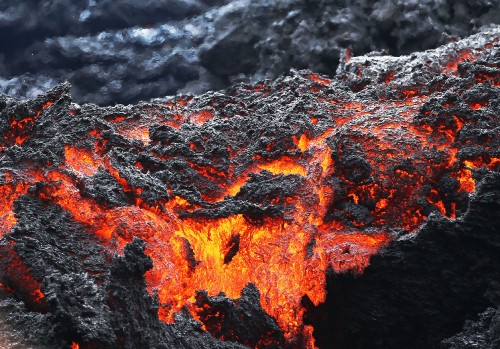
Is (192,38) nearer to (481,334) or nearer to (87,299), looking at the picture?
(87,299)

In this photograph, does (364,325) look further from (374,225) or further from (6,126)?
(6,126)

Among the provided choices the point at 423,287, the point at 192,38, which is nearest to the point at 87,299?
the point at 423,287

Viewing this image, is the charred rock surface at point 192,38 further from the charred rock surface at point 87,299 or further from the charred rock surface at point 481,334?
the charred rock surface at point 481,334

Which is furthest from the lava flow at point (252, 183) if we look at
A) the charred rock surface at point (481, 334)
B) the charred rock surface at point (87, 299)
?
the charred rock surface at point (481, 334)

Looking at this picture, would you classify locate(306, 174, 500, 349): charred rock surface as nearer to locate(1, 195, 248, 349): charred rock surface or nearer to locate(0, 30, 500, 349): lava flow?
locate(0, 30, 500, 349): lava flow

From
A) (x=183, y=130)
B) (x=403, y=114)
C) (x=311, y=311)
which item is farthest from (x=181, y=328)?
(x=403, y=114)
